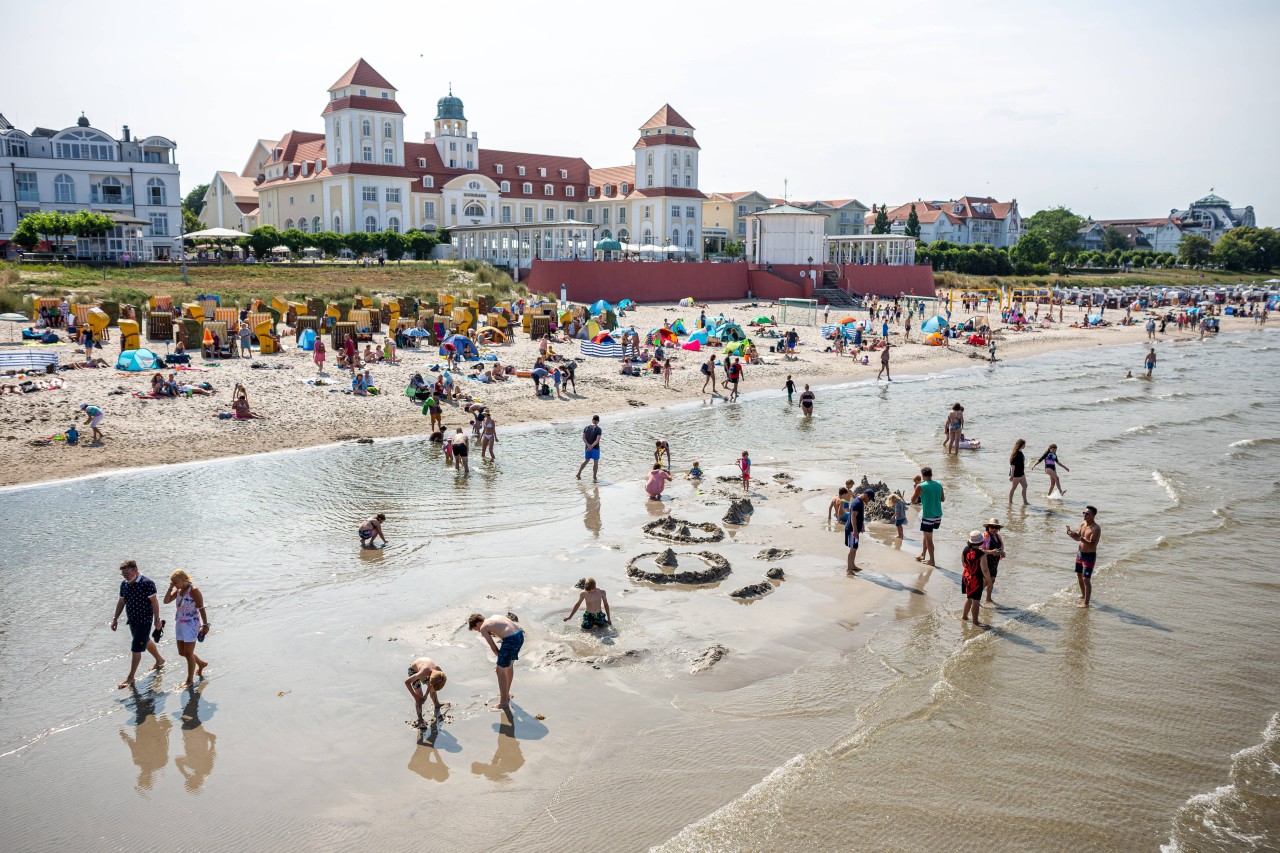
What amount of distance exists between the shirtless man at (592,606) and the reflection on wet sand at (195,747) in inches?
155

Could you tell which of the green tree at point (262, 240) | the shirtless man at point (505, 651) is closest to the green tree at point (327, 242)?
the green tree at point (262, 240)

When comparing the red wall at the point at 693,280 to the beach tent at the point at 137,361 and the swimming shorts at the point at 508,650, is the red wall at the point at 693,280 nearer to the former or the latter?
the beach tent at the point at 137,361

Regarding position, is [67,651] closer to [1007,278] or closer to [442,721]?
[442,721]

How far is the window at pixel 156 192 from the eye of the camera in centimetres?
5425

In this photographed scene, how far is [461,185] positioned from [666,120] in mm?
17589

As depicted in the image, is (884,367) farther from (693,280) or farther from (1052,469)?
(693,280)

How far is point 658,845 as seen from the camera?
6820mm

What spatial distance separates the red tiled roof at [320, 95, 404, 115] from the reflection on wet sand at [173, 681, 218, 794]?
6278 centimetres

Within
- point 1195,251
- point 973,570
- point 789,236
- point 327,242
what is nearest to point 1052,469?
point 973,570

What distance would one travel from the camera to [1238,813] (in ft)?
24.9

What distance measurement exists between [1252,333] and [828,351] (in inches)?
1554

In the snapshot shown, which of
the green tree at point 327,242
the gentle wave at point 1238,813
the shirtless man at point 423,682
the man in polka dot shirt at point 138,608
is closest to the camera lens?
the gentle wave at point 1238,813

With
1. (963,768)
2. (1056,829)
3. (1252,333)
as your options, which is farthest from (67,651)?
(1252,333)

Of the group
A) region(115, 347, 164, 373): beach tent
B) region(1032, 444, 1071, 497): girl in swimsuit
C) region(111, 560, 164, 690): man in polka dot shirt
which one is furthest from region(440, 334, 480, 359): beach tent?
region(111, 560, 164, 690): man in polka dot shirt
